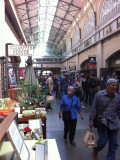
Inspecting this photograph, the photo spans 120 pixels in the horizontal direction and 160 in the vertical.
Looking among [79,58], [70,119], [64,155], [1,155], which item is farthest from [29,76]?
[79,58]

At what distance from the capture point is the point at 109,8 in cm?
1336

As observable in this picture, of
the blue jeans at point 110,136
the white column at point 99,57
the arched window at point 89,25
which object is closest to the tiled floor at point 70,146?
the blue jeans at point 110,136

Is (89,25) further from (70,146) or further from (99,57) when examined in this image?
(70,146)

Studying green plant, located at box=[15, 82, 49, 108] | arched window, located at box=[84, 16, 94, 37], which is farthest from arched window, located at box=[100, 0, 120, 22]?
green plant, located at box=[15, 82, 49, 108]

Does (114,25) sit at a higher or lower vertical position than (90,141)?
higher

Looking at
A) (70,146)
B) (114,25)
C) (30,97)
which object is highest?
(114,25)

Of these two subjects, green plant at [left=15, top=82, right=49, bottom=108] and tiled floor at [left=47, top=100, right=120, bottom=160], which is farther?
green plant at [left=15, top=82, right=49, bottom=108]

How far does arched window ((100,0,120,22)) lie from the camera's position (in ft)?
40.0

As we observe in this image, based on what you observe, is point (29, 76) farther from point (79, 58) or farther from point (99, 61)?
point (79, 58)

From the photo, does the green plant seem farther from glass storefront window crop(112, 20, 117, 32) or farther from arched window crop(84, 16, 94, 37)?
arched window crop(84, 16, 94, 37)

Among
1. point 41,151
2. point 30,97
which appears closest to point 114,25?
point 30,97

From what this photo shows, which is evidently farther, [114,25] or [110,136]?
[114,25]

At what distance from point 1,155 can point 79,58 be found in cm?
2119

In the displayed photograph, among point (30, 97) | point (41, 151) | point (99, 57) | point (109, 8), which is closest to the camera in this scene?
point (41, 151)
